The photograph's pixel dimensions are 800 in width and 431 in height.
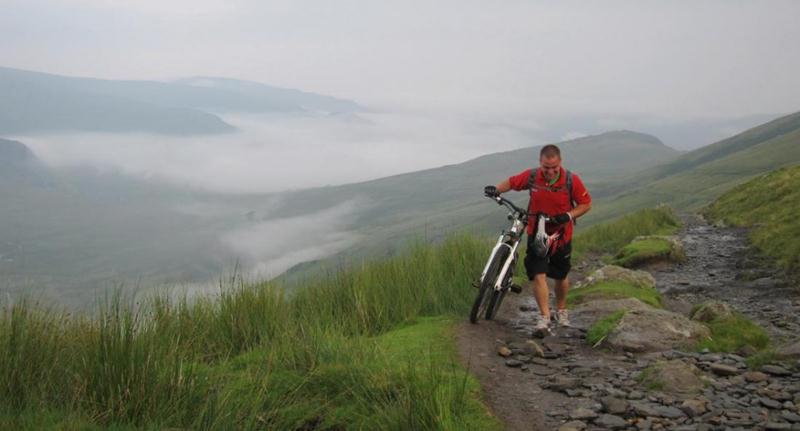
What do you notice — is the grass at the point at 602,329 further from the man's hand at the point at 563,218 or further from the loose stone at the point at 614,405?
the loose stone at the point at 614,405

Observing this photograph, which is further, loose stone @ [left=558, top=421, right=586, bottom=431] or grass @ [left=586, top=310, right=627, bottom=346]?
grass @ [left=586, top=310, right=627, bottom=346]

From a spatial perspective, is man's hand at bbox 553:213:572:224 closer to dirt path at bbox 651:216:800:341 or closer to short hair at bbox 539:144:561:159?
short hair at bbox 539:144:561:159

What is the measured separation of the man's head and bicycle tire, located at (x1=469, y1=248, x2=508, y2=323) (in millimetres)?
1147

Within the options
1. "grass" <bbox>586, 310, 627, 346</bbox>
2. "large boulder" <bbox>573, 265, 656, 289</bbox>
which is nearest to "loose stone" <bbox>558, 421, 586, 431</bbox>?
"grass" <bbox>586, 310, 627, 346</bbox>

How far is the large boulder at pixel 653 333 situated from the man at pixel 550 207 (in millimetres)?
990

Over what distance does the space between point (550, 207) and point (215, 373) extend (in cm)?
440

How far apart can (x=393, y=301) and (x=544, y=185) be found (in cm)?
249

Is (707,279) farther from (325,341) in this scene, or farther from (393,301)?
(325,341)

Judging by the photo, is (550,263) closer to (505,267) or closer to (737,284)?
(505,267)

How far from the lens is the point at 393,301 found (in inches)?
344

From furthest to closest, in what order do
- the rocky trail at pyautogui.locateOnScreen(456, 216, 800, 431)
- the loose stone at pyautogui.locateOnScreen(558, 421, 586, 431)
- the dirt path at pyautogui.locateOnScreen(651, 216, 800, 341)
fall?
the dirt path at pyautogui.locateOnScreen(651, 216, 800, 341) < the rocky trail at pyautogui.locateOnScreen(456, 216, 800, 431) < the loose stone at pyautogui.locateOnScreen(558, 421, 586, 431)

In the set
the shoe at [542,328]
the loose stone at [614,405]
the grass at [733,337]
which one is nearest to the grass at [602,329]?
the shoe at [542,328]

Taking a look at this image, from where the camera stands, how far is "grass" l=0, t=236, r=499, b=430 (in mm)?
4590

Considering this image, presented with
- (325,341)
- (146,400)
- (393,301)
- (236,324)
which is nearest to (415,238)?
(393,301)
